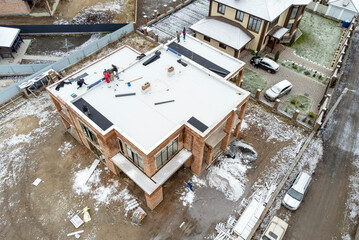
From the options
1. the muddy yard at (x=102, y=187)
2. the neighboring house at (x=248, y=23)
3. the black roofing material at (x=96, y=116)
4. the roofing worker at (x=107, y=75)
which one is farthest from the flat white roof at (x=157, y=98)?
the neighboring house at (x=248, y=23)

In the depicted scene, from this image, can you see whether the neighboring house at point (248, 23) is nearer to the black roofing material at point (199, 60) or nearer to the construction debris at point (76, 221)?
A: the black roofing material at point (199, 60)

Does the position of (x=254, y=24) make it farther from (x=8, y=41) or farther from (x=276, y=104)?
(x=8, y=41)

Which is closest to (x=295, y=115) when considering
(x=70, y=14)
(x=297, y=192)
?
(x=297, y=192)

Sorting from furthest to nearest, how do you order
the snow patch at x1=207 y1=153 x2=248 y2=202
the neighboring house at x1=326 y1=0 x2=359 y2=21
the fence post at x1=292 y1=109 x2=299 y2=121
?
the neighboring house at x1=326 y1=0 x2=359 y2=21 → the fence post at x1=292 y1=109 x2=299 y2=121 → the snow patch at x1=207 y1=153 x2=248 y2=202

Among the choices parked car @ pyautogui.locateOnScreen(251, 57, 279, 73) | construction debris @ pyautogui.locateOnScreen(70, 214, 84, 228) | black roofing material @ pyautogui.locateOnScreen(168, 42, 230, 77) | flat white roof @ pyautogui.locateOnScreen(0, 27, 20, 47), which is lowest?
construction debris @ pyautogui.locateOnScreen(70, 214, 84, 228)

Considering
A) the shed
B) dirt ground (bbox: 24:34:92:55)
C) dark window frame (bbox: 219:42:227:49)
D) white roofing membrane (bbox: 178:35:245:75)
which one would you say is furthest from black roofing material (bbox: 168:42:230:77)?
the shed

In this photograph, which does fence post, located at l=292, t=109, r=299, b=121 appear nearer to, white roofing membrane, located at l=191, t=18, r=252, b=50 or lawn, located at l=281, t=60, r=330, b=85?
lawn, located at l=281, t=60, r=330, b=85

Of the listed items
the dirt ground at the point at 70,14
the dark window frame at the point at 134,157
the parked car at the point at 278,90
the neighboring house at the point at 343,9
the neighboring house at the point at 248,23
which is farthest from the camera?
the dirt ground at the point at 70,14
